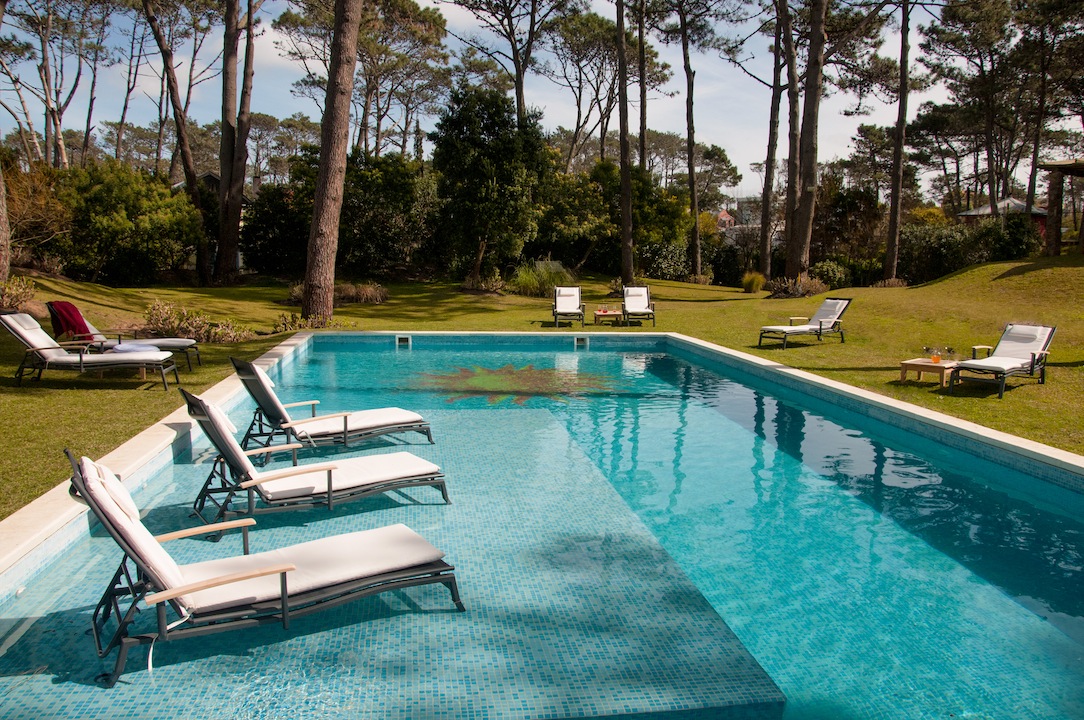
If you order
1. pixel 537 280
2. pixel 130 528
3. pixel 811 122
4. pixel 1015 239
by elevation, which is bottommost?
pixel 130 528

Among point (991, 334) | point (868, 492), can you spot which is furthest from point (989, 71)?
point (868, 492)

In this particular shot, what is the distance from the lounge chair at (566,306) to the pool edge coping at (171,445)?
5.03 metres

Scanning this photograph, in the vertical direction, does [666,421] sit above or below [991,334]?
below

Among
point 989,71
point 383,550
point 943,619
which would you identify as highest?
point 989,71

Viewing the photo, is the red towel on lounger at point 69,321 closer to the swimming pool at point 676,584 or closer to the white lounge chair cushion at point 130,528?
the swimming pool at point 676,584

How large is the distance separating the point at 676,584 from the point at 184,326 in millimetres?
10999

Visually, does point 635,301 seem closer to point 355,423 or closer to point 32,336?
point 355,423

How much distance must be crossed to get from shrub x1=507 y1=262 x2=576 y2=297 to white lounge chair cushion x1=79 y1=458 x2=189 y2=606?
1960cm

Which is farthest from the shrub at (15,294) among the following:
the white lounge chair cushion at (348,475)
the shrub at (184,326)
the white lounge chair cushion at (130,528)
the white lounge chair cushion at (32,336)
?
the white lounge chair cushion at (130,528)

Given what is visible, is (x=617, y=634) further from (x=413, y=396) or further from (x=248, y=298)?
(x=248, y=298)

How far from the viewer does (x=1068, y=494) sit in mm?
5953

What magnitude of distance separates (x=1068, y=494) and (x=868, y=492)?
4.96ft

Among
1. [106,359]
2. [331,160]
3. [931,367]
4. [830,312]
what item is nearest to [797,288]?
[830,312]

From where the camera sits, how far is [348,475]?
5176mm
